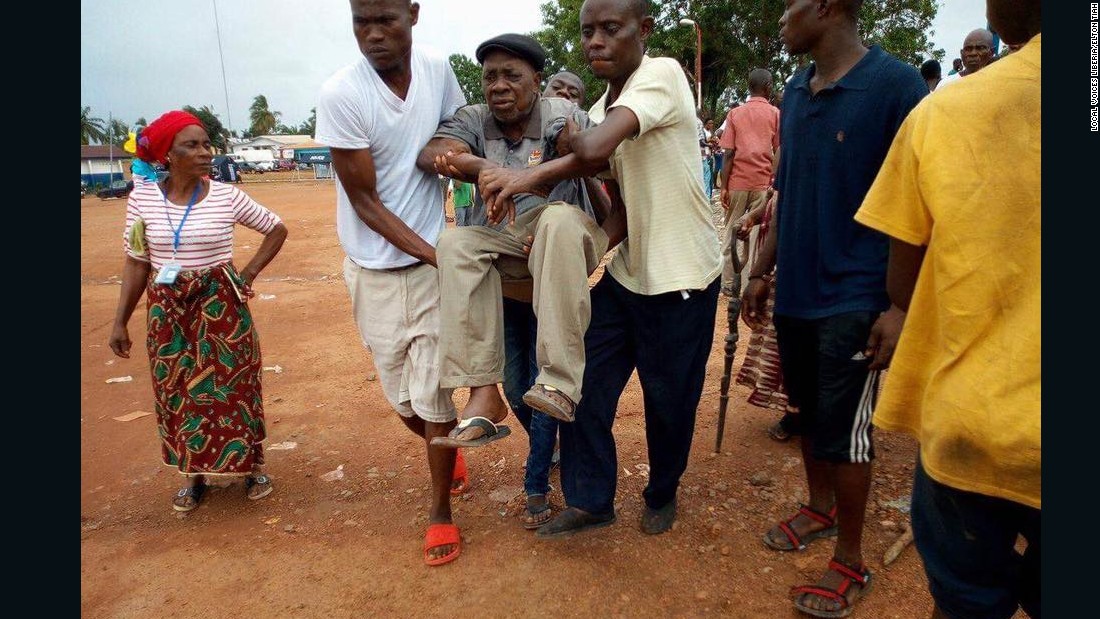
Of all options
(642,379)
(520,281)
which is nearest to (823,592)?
(642,379)

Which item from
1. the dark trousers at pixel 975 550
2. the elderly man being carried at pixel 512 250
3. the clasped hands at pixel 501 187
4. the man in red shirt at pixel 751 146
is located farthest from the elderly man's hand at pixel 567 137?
the man in red shirt at pixel 751 146

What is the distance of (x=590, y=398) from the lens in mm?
2980

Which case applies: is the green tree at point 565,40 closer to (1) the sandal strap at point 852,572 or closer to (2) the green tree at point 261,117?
(1) the sandal strap at point 852,572

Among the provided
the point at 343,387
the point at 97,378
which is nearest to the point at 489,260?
the point at 343,387

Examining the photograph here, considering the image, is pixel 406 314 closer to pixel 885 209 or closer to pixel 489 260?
pixel 489 260

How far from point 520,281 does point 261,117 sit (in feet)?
332

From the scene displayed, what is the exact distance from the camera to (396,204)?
2.98m

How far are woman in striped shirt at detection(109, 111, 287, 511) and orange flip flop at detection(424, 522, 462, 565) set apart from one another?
4.21ft

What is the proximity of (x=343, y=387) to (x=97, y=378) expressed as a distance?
7.72ft

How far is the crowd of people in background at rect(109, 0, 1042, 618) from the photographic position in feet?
4.81

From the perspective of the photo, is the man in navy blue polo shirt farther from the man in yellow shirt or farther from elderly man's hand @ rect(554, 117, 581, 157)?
elderly man's hand @ rect(554, 117, 581, 157)

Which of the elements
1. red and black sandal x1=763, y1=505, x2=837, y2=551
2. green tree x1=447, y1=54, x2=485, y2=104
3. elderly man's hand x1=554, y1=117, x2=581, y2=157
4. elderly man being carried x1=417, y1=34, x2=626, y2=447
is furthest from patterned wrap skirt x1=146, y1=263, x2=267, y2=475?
green tree x1=447, y1=54, x2=485, y2=104

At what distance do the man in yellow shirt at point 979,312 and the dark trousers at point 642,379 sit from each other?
127cm

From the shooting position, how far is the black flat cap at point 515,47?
2.71m
